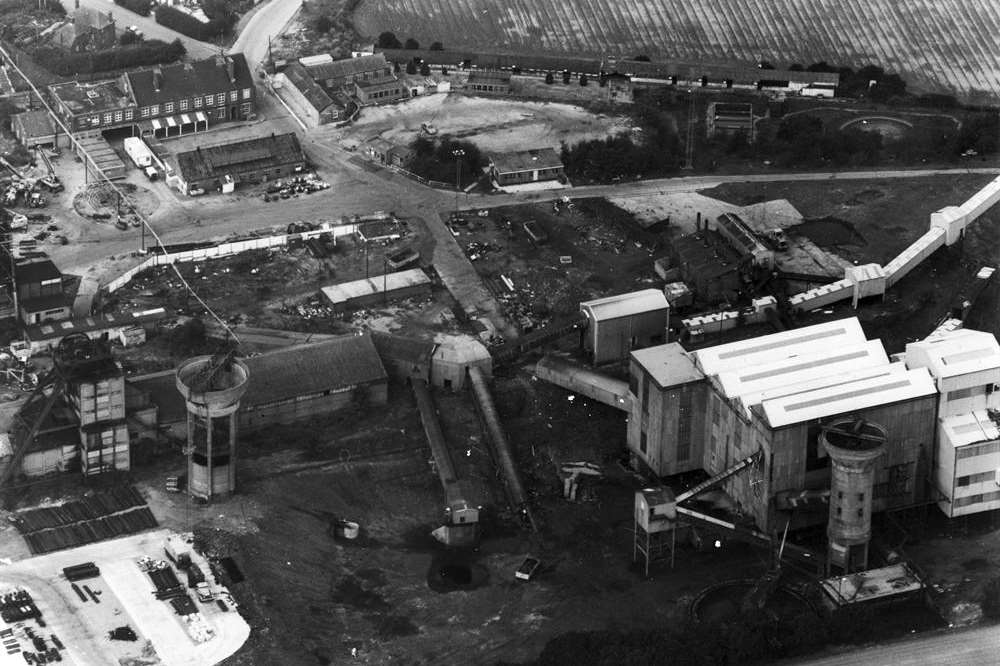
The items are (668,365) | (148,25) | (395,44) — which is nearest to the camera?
(668,365)

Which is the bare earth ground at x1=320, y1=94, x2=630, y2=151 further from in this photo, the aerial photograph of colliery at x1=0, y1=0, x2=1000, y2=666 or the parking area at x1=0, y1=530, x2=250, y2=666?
the parking area at x1=0, y1=530, x2=250, y2=666

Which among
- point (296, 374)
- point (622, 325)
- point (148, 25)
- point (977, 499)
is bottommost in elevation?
point (977, 499)

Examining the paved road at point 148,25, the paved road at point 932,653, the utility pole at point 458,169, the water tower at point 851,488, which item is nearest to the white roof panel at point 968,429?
the water tower at point 851,488

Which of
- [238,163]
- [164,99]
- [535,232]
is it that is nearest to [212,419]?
[535,232]

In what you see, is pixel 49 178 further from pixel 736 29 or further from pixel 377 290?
pixel 736 29

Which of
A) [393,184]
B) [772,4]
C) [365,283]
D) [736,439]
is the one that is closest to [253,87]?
[393,184]

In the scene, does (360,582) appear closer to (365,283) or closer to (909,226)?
(365,283)

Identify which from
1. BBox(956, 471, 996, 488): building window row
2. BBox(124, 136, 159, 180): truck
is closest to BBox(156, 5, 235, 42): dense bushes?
BBox(124, 136, 159, 180): truck

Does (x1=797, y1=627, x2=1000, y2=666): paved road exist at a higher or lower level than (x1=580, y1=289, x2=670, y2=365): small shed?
lower
